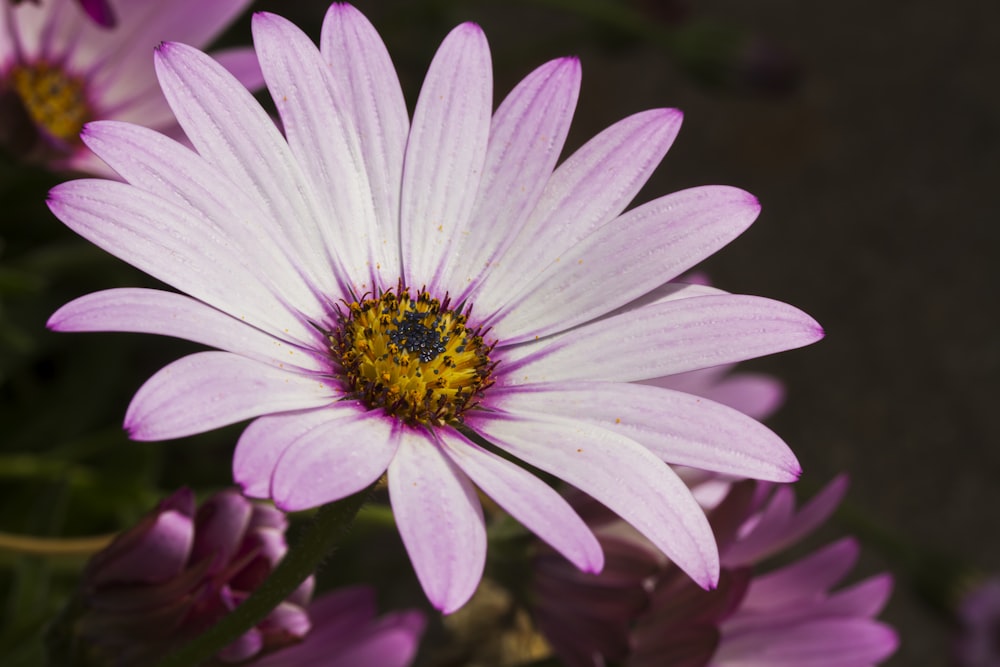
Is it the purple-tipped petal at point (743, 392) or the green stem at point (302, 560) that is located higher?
the green stem at point (302, 560)

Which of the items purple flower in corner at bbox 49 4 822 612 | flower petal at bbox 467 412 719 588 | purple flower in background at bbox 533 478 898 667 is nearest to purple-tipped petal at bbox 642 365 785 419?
purple flower in background at bbox 533 478 898 667

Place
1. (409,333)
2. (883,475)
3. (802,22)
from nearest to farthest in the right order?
(409,333) < (883,475) < (802,22)

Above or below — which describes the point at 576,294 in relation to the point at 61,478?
above

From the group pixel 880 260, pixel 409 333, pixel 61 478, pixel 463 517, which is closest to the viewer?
pixel 463 517

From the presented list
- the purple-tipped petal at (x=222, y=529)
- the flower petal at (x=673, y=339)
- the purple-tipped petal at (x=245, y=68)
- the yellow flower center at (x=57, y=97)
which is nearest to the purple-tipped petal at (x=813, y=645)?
the flower petal at (x=673, y=339)

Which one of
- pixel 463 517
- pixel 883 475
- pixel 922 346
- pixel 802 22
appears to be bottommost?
pixel 883 475

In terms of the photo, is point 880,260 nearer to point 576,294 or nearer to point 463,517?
point 576,294

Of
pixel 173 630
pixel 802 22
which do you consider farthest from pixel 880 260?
pixel 173 630

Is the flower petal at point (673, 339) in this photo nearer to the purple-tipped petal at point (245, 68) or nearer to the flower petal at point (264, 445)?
the flower petal at point (264, 445)
